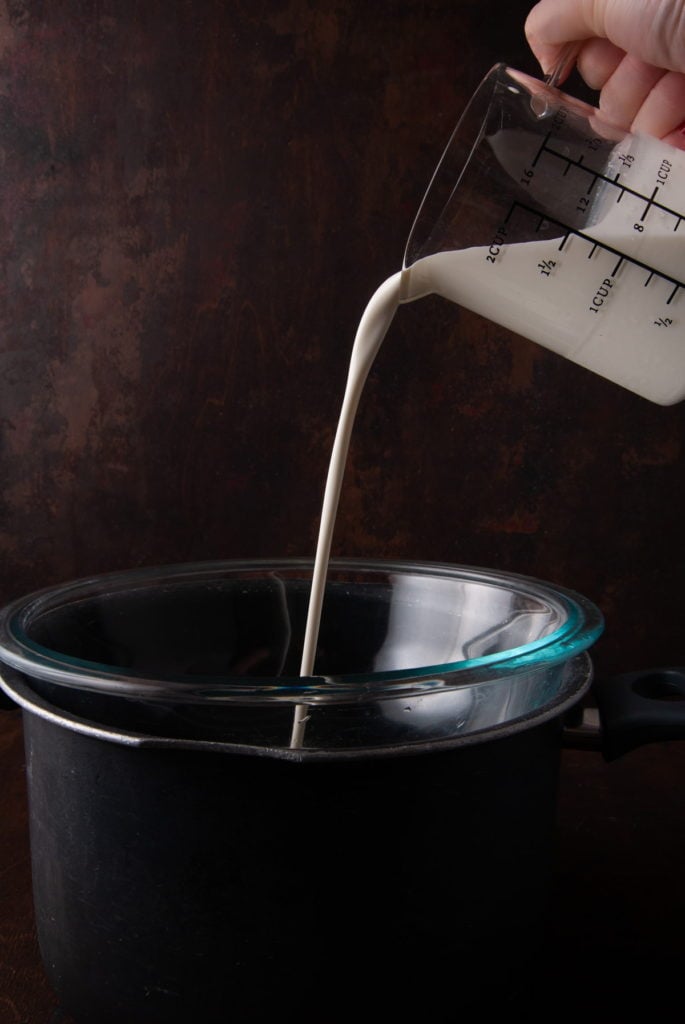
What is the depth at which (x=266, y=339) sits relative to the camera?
4.47ft

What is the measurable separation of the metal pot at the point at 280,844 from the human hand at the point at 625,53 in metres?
0.43

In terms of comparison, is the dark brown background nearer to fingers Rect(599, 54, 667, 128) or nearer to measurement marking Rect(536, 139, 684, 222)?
fingers Rect(599, 54, 667, 128)

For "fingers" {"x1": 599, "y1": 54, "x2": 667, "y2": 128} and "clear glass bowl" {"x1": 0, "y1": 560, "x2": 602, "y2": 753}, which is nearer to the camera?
"clear glass bowl" {"x1": 0, "y1": 560, "x2": 602, "y2": 753}

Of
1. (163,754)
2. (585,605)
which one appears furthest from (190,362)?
(163,754)

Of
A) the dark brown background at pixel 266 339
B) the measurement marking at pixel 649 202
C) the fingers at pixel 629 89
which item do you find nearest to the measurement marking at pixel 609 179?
the measurement marking at pixel 649 202

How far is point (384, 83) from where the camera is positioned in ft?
4.23

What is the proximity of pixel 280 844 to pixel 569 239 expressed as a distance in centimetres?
43

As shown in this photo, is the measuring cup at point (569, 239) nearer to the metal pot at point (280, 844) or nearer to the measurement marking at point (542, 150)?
the measurement marking at point (542, 150)

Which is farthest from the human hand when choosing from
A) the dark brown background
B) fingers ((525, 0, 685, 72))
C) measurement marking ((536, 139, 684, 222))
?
the dark brown background

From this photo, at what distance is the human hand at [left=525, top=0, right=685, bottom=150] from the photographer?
0.74 metres

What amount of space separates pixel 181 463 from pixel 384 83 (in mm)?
551

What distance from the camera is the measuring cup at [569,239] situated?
0.69 m

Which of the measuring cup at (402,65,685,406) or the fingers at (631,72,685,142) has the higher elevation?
the fingers at (631,72,685,142)

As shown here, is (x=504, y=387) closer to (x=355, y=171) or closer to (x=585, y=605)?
(x=355, y=171)
